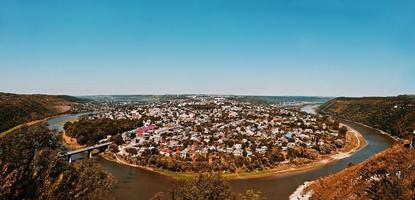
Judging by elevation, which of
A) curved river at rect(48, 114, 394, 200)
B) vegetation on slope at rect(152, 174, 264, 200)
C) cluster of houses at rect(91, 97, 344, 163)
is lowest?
curved river at rect(48, 114, 394, 200)

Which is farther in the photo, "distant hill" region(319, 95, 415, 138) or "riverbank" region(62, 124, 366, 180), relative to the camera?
"distant hill" region(319, 95, 415, 138)

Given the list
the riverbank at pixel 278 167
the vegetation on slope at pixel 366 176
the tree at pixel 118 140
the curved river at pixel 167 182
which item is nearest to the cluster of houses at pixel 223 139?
the tree at pixel 118 140

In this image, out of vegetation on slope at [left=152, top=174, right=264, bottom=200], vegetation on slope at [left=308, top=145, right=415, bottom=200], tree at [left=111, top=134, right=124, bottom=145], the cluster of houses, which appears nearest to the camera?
vegetation on slope at [left=152, top=174, right=264, bottom=200]

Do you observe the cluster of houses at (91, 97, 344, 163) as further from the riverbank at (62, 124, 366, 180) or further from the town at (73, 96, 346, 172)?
the riverbank at (62, 124, 366, 180)

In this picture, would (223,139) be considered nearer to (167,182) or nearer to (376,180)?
(167,182)

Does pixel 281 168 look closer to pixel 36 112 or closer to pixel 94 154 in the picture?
pixel 94 154

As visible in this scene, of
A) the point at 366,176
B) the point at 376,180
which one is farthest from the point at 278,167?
the point at 376,180

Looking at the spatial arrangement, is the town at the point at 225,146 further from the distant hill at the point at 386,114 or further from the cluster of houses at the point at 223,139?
the distant hill at the point at 386,114

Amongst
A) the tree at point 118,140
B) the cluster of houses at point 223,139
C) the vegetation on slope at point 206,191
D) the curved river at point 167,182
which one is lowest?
the curved river at point 167,182

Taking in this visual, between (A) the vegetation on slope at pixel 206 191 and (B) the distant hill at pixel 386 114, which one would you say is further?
(B) the distant hill at pixel 386 114

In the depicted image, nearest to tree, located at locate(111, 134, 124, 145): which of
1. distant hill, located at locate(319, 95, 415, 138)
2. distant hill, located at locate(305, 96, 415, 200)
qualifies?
distant hill, located at locate(305, 96, 415, 200)
